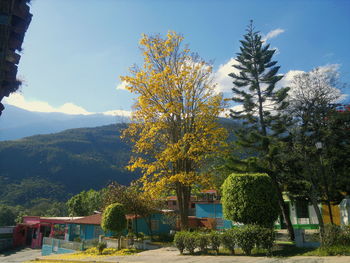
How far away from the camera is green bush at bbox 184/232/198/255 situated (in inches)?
507

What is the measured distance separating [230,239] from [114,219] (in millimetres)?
9158

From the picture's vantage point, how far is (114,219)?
18.1 meters

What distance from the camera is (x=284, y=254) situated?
10469 millimetres

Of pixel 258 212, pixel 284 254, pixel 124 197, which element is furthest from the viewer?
pixel 124 197

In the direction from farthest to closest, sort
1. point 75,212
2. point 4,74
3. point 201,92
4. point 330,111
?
1. point 75,212
2. point 330,111
3. point 201,92
4. point 4,74

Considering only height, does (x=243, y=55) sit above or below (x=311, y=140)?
above

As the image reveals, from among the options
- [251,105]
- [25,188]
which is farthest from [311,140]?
[25,188]

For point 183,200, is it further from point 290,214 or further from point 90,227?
point 90,227

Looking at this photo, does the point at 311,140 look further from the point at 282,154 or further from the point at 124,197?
the point at 124,197

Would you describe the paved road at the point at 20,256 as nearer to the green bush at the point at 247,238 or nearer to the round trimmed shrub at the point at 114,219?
the round trimmed shrub at the point at 114,219

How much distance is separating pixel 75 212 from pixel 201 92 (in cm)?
3702

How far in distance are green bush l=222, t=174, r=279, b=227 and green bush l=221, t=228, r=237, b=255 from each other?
744 mm

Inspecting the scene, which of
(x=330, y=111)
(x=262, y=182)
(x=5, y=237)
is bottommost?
(x=5, y=237)

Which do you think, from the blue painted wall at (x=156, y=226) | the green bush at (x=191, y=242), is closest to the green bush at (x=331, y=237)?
the green bush at (x=191, y=242)
